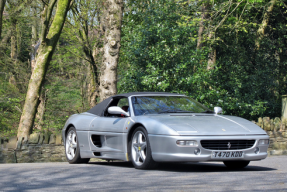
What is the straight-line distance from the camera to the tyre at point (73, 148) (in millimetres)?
9120

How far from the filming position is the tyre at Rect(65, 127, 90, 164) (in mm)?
9120

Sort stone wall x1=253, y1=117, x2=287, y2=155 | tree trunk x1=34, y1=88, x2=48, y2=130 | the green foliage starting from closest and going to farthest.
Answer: stone wall x1=253, y1=117, x2=287, y2=155
the green foliage
tree trunk x1=34, y1=88, x2=48, y2=130

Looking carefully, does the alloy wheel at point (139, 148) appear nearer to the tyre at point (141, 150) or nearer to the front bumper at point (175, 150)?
the tyre at point (141, 150)

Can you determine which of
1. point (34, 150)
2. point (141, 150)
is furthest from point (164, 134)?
point (34, 150)

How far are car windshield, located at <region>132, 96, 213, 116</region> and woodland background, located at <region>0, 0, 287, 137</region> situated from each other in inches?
187

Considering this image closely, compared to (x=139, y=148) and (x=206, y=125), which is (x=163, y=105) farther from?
(x=206, y=125)

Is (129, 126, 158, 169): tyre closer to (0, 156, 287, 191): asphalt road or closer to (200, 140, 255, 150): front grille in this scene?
(0, 156, 287, 191): asphalt road

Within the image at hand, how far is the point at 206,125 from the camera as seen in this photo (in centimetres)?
703

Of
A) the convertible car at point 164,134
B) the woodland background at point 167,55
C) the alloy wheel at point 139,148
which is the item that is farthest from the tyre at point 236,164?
the woodland background at point 167,55

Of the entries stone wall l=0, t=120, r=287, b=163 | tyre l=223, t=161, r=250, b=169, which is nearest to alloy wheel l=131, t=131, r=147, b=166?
tyre l=223, t=161, r=250, b=169

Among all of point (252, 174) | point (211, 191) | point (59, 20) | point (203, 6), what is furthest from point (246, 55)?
point (211, 191)

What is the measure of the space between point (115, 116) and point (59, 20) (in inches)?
345

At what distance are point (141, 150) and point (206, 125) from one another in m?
1.13

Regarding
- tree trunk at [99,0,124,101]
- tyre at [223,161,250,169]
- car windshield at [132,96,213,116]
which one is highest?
tree trunk at [99,0,124,101]
